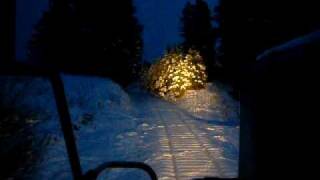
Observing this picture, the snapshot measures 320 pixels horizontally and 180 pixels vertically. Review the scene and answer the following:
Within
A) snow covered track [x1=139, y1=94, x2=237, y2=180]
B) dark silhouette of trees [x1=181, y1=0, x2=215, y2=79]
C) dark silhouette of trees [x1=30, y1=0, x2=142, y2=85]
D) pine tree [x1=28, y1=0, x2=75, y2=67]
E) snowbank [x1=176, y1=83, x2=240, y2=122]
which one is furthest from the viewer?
dark silhouette of trees [x1=181, y1=0, x2=215, y2=79]

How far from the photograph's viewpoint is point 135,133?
50.3 ft

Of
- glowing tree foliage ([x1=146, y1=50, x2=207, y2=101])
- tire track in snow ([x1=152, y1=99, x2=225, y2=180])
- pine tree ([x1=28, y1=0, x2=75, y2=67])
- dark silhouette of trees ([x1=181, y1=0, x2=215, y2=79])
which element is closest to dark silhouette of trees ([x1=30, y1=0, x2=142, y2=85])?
pine tree ([x1=28, y1=0, x2=75, y2=67])

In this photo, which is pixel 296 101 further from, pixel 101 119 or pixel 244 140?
pixel 101 119

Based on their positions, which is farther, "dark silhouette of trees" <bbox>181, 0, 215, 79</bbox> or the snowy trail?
"dark silhouette of trees" <bbox>181, 0, 215, 79</bbox>

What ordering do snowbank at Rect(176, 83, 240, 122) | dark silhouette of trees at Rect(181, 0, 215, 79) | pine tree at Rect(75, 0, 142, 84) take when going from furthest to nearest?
dark silhouette of trees at Rect(181, 0, 215, 79), pine tree at Rect(75, 0, 142, 84), snowbank at Rect(176, 83, 240, 122)

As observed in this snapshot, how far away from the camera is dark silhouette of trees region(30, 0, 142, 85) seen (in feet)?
98.4

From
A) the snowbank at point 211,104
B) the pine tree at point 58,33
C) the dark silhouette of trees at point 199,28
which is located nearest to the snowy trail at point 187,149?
the snowbank at point 211,104

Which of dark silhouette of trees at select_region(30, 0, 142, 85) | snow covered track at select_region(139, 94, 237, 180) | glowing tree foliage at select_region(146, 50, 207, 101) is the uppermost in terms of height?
dark silhouette of trees at select_region(30, 0, 142, 85)

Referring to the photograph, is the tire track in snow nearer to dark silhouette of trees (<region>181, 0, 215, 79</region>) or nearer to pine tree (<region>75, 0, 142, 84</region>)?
pine tree (<region>75, 0, 142, 84</region>)

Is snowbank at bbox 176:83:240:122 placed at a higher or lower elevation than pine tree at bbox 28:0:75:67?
lower

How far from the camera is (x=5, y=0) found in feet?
8.14

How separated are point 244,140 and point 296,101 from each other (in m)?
1.10

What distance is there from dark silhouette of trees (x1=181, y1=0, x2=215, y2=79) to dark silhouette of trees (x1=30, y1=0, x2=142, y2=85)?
8.36 m

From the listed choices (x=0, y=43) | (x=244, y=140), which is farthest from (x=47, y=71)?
(x=244, y=140)
